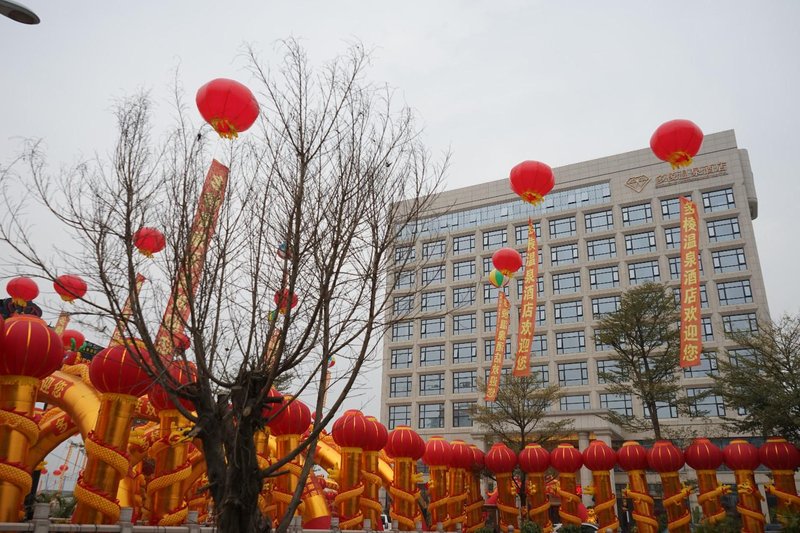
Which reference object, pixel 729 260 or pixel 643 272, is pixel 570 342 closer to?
pixel 643 272

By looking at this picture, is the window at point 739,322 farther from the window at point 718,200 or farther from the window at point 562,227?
the window at point 562,227

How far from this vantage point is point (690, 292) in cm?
1614

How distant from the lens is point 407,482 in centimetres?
1375

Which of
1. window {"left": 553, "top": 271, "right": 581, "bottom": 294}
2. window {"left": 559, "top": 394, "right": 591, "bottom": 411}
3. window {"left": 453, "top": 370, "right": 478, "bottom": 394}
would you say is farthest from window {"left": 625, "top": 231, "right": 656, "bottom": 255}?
window {"left": 453, "top": 370, "right": 478, "bottom": 394}

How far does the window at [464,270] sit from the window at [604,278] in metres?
8.53

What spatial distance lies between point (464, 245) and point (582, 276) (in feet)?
30.8

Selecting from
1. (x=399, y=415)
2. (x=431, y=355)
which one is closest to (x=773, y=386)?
(x=431, y=355)

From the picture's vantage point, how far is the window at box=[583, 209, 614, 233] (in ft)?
128

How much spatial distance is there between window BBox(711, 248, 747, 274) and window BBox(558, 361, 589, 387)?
32.6 feet

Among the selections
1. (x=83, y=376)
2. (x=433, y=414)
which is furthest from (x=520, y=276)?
(x=83, y=376)

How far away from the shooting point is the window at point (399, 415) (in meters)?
40.9

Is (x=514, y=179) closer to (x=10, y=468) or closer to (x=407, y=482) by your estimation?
(x=407, y=482)

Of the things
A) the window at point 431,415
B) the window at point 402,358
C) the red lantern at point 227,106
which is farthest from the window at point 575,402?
the red lantern at point 227,106

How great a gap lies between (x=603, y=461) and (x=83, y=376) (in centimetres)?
1309
